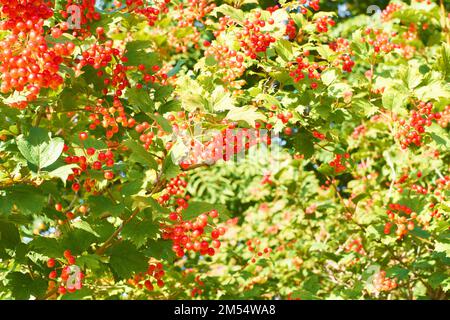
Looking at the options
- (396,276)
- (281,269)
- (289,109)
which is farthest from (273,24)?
(281,269)

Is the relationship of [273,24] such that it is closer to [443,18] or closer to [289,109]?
[289,109]

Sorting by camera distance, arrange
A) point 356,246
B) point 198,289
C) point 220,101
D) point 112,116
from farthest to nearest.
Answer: point 356,246 < point 198,289 < point 112,116 < point 220,101

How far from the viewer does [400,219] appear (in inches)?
175

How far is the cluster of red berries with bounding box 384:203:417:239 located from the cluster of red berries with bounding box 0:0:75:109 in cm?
294

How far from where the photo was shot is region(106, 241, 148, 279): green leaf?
9.98 feet

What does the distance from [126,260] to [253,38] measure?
163 cm

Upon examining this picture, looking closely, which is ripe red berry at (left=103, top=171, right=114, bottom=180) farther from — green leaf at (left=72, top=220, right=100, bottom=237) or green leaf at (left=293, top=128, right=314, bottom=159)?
green leaf at (left=293, top=128, right=314, bottom=159)

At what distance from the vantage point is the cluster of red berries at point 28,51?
105 inches

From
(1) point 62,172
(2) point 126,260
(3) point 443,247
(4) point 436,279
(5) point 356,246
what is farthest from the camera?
(5) point 356,246

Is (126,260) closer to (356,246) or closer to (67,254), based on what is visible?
(67,254)

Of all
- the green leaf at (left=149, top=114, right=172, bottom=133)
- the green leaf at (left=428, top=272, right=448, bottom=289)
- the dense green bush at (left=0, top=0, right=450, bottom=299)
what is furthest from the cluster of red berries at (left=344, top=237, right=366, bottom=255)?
the green leaf at (left=149, top=114, right=172, bottom=133)

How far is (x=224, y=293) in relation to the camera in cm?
547

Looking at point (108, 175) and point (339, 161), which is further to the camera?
point (339, 161)

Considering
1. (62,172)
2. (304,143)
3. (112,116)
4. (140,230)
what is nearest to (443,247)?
(304,143)
